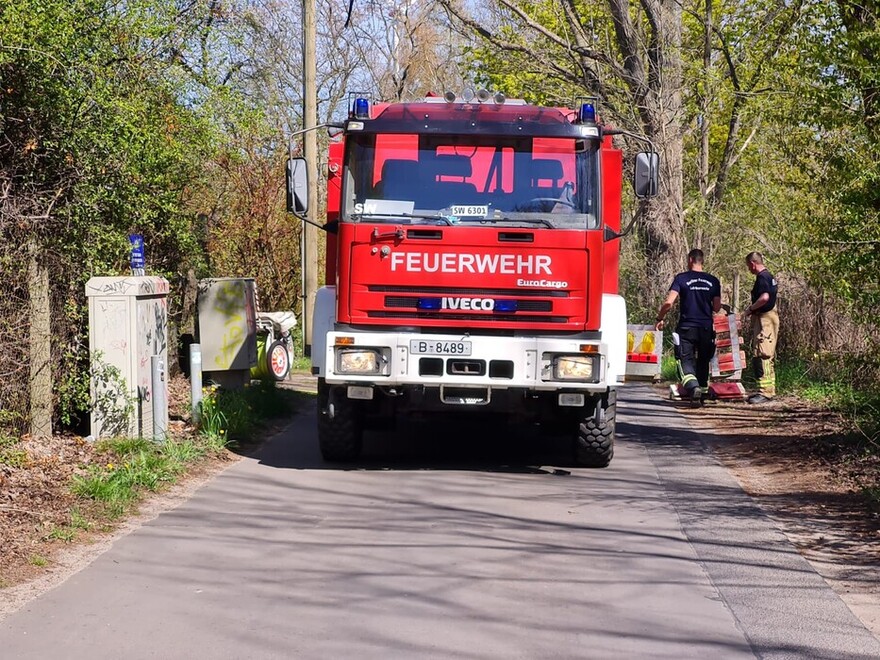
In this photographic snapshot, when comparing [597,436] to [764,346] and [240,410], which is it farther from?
[764,346]

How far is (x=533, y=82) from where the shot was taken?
23.5 metres

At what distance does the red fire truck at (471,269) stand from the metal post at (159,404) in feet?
4.80

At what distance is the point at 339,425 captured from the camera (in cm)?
995

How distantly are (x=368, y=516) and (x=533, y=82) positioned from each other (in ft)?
55.4

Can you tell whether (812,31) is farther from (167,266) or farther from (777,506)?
(167,266)

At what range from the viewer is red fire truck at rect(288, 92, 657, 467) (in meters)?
9.23

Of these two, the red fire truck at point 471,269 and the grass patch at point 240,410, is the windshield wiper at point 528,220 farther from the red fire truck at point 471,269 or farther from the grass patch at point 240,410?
the grass patch at point 240,410

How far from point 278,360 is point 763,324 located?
621 centimetres

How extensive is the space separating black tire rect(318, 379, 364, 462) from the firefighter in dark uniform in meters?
5.70

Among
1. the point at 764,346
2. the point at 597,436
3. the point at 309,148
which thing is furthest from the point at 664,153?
the point at 597,436

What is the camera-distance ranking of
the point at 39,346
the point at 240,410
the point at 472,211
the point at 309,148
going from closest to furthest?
the point at 472,211
the point at 39,346
the point at 240,410
the point at 309,148

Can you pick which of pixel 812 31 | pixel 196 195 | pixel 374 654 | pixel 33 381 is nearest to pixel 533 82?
pixel 196 195

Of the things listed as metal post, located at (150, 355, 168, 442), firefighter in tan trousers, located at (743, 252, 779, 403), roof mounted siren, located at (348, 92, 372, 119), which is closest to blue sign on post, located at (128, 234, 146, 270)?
metal post, located at (150, 355, 168, 442)

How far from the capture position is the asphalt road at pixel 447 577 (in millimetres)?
5242
